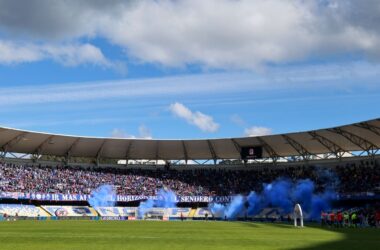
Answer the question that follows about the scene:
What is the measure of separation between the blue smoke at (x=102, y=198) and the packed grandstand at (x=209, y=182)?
8.1 inches

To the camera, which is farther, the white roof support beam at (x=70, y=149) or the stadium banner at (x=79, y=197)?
the white roof support beam at (x=70, y=149)

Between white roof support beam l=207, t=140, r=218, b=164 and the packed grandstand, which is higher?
white roof support beam l=207, t=140, r=218, b=164

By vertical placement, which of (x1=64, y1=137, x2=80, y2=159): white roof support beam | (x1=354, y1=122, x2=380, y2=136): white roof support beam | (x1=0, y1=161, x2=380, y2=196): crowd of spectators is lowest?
(x1=0, y1=161, x2=380, y2=196): crowd of spectators

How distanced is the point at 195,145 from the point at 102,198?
16.2 metres

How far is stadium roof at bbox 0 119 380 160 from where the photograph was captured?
63219 mm

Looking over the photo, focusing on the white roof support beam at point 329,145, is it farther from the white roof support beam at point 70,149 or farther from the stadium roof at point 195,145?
the white roof support beam at point 70,149

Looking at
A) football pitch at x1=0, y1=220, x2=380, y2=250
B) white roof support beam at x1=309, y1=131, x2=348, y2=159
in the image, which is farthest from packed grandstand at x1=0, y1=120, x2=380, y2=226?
football pitch at x1=0, y1=220, x2=380, y2=250

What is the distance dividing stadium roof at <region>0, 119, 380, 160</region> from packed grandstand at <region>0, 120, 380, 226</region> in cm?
16

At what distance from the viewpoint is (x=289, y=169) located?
2936 inches

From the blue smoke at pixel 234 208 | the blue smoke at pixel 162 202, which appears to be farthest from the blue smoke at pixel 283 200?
the blue smoke at pixel 162 202

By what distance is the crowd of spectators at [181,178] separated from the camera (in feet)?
210

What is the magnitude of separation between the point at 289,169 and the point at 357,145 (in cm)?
1309

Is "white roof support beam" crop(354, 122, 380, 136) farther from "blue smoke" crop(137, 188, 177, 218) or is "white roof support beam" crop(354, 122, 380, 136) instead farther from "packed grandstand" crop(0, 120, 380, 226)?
"blue smoke" crop(137, 188, 177, 218)

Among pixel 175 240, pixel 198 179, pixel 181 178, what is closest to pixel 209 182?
pixel 198 179
